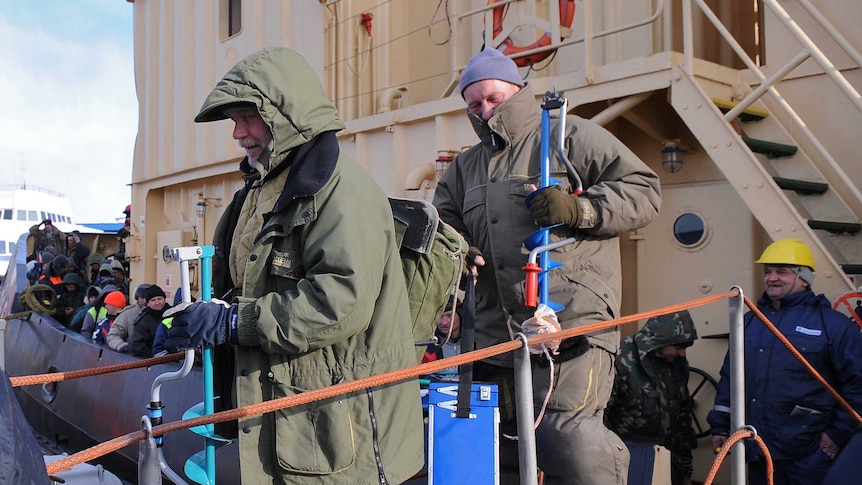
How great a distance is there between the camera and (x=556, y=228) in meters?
2.87

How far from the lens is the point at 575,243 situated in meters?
2.91

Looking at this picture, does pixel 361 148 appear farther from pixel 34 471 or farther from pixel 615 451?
pixel 34 471

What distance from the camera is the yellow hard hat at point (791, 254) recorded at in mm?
3637

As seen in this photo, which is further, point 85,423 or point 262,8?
point 262,8

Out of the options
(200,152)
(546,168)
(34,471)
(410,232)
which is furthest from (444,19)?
(34,471)

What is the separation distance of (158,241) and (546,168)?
7.94 m

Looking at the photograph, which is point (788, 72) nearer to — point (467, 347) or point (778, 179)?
point (778, 179)

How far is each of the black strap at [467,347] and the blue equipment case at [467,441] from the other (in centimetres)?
2

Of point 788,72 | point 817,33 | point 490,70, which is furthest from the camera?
point 817,33

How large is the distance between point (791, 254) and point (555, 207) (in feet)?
5.26

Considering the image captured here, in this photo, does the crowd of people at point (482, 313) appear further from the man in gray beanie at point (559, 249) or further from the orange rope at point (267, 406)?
the orange rope at point (267, 406)

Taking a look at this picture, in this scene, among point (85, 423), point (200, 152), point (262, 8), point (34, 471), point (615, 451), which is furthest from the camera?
point (200, 152)

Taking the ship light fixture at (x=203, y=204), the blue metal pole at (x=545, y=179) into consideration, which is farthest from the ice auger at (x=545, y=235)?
the ship light fixture at (x=203, y=204)

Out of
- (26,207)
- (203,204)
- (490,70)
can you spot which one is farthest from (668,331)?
(26,207)
